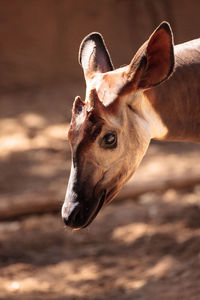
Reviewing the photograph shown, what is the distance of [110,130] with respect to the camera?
2467mm

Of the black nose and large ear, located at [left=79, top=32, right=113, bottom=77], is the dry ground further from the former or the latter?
large ear, located at [left=79, top=32, right=113, bottom=77]

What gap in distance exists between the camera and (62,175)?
5453 mm

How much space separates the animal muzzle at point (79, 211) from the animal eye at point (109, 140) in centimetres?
20

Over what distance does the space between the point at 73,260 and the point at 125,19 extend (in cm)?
421

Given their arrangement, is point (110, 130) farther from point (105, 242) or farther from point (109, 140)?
point (105, 242)

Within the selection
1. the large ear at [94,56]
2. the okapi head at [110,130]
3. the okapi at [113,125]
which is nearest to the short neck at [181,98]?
the okapi at [113,125]

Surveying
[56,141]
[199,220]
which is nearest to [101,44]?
[199,220]

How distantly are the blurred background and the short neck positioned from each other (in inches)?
41.1

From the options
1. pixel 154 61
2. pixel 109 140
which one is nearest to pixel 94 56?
pixel 154 61

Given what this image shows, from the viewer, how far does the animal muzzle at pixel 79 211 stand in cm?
245

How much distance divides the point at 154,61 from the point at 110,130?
33 centimetres

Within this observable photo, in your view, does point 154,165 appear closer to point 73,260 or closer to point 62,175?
point 62,175

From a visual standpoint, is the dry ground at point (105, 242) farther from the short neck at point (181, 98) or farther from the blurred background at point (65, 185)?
the short neck at point (181, 98)

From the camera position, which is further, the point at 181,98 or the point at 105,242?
the point at 105,242
